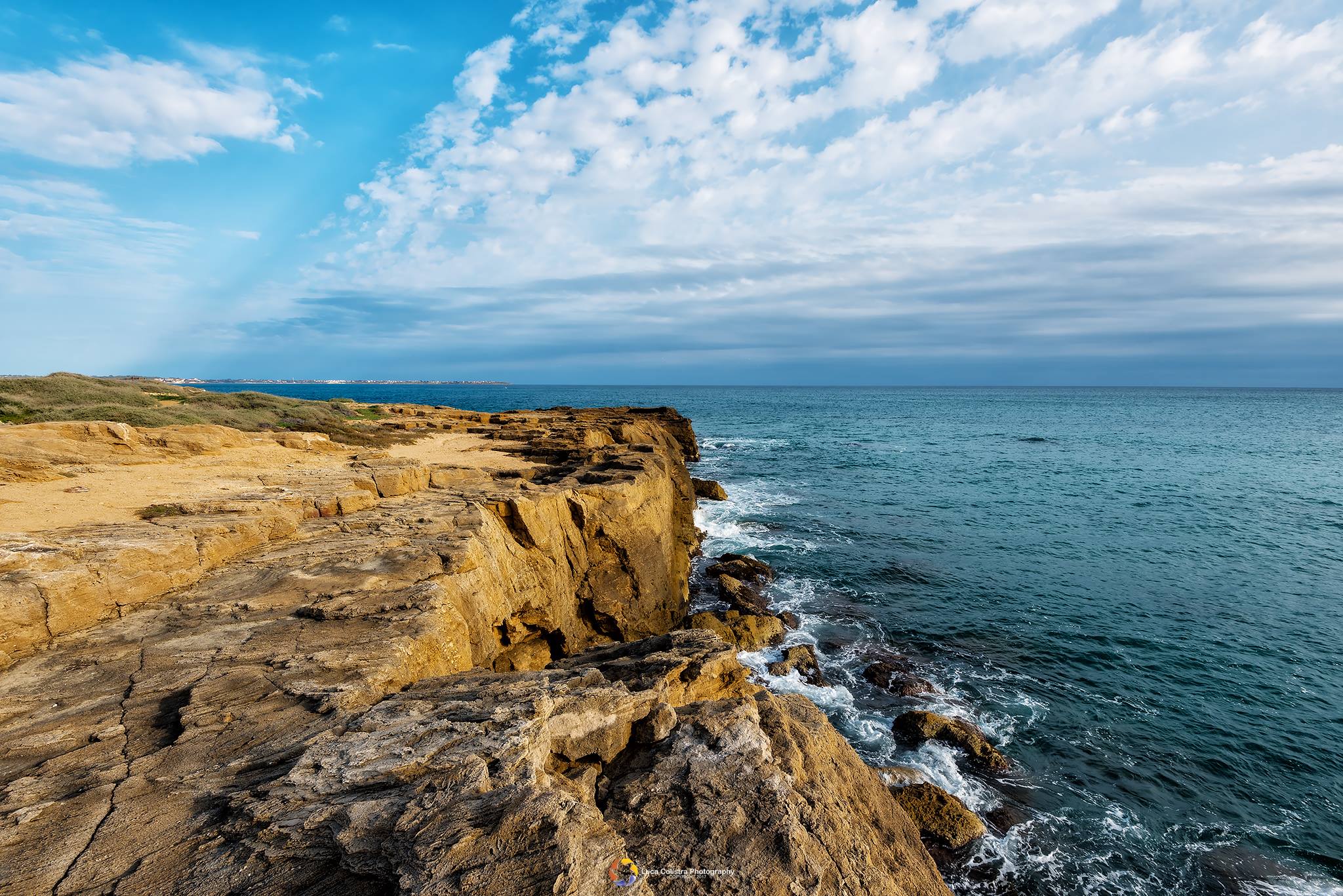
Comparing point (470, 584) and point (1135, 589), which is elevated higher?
point (470, 584)

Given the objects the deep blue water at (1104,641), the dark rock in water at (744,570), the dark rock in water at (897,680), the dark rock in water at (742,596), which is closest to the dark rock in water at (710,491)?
the deep blue water at (1104,641)

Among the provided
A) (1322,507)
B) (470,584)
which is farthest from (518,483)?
(1322,507)

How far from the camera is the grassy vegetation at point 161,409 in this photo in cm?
2528

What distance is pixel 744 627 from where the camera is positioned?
765 inches

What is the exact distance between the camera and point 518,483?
685 inches

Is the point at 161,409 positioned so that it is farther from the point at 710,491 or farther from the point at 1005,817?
the point at 1005,817

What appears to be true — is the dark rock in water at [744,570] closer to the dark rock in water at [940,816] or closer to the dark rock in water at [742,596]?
the dark rock in water at [742,596]

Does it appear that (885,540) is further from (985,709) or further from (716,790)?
(716,790)

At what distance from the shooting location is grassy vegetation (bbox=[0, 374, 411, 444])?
2528 centimetres

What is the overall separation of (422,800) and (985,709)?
1648 cm

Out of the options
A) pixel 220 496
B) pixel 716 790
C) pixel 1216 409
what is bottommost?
pixel 1216 409

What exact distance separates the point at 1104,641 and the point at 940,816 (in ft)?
39.2

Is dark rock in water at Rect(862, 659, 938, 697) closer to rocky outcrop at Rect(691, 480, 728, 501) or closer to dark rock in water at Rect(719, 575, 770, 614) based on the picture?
dark rock in water at Rect(719, 575, 770, 614)

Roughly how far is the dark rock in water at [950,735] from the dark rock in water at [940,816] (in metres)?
2.04
